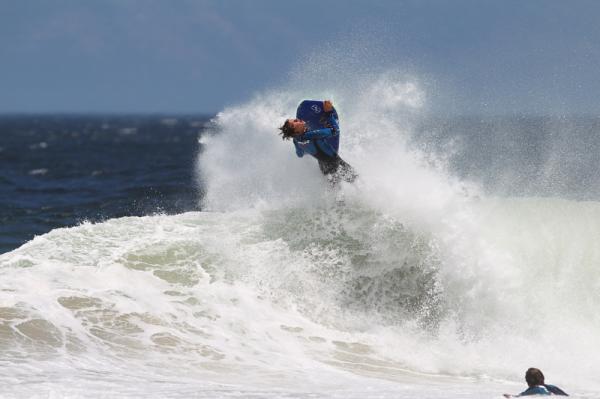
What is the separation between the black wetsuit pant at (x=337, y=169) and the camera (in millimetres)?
12688

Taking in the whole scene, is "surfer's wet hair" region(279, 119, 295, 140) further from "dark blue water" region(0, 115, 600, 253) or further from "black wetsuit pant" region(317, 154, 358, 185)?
"dark blue water" region(0, 115, 600, 253)

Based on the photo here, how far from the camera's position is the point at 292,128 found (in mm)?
11875

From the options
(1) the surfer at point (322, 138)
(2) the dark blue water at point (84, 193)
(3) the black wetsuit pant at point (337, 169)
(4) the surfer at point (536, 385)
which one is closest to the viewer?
(4) the surfer at point (536, 385)

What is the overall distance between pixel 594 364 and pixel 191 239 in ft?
21.1

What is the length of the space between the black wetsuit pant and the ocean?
0.22 metres

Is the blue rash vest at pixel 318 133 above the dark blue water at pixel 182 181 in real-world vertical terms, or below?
below

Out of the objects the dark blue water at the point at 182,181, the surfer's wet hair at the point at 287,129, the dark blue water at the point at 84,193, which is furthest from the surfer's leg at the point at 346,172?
A: the dark blue water at the point at 84,193

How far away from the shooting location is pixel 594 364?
9.21m

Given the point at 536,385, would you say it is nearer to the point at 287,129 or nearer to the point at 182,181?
the point at 287,129

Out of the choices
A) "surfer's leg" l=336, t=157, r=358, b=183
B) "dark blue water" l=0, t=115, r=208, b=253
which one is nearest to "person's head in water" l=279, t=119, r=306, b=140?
"surfer's leg" l=336, t=157, r=358, b=183

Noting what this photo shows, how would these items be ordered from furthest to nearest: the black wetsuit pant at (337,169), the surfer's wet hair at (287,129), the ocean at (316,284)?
the black wetsuit pant at (337,169) < the surfer's wet hair at (287,129) < the ocean at (316,284)

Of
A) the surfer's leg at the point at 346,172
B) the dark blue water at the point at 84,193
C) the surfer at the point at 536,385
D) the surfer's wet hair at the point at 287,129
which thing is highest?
the dark blue water at the point at 84,193

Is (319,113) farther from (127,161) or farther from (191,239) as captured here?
(127,161)

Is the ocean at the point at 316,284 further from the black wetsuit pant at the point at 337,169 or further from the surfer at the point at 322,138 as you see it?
the surfer at the point at 322,138
